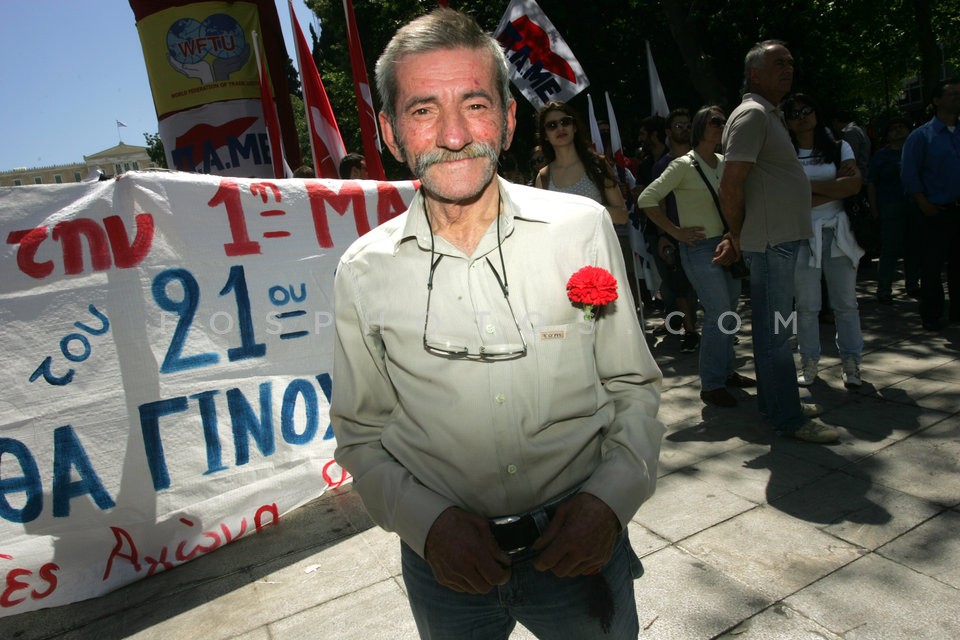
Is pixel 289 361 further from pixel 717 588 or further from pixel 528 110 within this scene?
pixel 528 110

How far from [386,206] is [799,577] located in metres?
2.92

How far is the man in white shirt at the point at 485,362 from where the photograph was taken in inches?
54.4

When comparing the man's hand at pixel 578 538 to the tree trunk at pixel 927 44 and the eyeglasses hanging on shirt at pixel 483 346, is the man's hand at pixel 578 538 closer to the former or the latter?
the eyeglasses hanging on shirt at pixel 483 346

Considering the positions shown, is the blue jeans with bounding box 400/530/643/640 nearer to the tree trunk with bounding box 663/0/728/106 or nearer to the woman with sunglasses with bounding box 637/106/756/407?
the woman with sunglasses with bounding box 637/106/756/407

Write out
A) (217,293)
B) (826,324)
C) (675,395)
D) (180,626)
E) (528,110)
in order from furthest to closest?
(528,110)
(826,324)
(675,395)
(217,293)
(180,626)

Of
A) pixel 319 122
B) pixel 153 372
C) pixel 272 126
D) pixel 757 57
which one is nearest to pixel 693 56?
pixel 272 126

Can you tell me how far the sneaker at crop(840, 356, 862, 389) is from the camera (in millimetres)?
4730

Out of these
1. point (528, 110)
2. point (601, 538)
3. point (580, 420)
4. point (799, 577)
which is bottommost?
point (799, 577)

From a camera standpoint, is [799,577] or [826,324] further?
Answer: [826,324]

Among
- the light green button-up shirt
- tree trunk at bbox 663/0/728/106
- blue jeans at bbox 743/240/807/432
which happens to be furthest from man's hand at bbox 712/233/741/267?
tree trunk at bbox 663/0/728/106

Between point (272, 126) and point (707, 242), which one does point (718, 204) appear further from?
point (272, 126)

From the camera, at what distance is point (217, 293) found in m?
3.60

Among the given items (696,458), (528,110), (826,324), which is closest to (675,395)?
(696,458)

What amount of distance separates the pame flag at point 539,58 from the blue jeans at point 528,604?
216 inches
